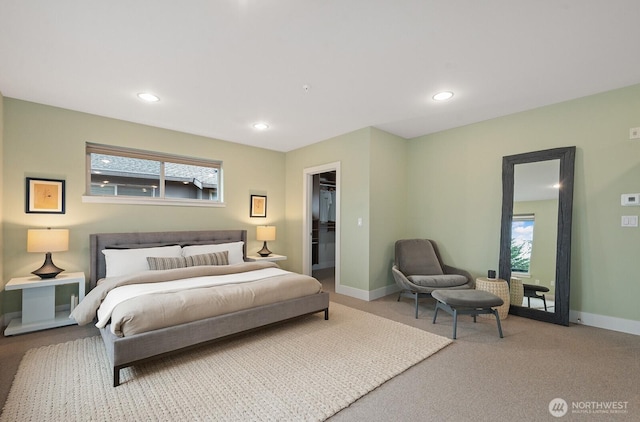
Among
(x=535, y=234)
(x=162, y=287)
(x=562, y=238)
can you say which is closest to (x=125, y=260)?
(x=162, y=287)

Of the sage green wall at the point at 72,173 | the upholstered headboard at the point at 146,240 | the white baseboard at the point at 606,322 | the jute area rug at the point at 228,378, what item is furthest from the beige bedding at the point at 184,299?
the white baseboard at the point at 606,322

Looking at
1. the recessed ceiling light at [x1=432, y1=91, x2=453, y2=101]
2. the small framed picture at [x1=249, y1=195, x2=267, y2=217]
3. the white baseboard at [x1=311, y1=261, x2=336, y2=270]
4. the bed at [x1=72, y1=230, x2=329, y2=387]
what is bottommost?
the white baseboard at [x1=311, y1=261, x2=336, y2=270]

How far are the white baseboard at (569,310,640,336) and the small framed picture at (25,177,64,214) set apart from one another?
6.12 metres

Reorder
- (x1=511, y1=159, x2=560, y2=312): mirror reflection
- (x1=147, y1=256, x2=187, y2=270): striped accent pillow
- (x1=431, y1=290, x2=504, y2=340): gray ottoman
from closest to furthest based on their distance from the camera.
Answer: (x1=431, y1=290, x2=504, y2=340): gray ottoman < (x1=511, y1=159, x2=560, y2=312): mirror reflection < (x1=147, y1=256, x2=187, y2=270): striped accent pillow

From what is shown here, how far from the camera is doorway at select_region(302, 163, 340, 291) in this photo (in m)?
5.27

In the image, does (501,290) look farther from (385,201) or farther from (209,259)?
(209,259)

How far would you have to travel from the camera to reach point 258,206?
17.3 feet

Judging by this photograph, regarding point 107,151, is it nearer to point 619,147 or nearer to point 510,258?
point 510,258

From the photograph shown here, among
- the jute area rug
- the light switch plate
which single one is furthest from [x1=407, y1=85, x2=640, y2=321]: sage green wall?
the jute area rug

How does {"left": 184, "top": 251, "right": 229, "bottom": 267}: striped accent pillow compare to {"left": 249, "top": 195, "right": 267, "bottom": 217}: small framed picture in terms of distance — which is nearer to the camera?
{"left": 184, "top": 251, "right": 229, "bottom": 267}: striped accent pillow

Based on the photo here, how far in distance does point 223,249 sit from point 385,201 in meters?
2.56

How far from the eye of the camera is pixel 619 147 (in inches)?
118

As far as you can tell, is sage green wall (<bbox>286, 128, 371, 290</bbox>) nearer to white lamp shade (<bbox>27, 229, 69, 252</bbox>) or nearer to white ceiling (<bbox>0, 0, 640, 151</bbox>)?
white ceiling (<bbox>0, 0, 640, 151</bbox>)

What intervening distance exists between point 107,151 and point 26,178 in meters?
0.89
